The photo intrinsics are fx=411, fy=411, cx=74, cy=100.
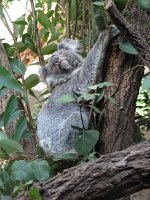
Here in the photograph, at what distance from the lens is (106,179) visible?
1.38 m

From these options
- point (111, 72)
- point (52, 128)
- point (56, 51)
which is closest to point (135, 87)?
point (111, 72)

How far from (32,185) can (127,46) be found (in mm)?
831

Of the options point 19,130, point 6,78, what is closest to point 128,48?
point 19,130

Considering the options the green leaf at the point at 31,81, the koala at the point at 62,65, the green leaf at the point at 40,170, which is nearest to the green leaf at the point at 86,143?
the green leaf at the point at 40,170

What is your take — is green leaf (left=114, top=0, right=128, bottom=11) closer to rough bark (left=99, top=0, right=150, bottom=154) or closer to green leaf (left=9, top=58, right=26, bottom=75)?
rough bark (left=99, top=0, right=150, bottom=154)

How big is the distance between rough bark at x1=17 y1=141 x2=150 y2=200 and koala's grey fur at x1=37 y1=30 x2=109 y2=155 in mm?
1094

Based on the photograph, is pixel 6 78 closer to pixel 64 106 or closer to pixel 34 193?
pixel 34 193

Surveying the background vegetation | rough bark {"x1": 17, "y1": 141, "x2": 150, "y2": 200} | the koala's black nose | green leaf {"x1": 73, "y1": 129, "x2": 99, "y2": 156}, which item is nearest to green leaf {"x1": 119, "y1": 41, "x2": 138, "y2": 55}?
the background vegetation

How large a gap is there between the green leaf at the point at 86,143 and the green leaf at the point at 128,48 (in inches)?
16.7

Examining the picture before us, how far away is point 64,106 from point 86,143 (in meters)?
0.88

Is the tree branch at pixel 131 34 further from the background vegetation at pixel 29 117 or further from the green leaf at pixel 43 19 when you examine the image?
the green leaf at pixel 43 19

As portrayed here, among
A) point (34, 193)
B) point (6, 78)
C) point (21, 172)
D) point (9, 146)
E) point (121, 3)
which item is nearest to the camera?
point (6, 78)

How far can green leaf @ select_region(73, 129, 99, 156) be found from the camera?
2.00 meters

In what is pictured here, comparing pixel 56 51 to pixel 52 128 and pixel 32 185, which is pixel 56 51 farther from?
pixel 32 185
